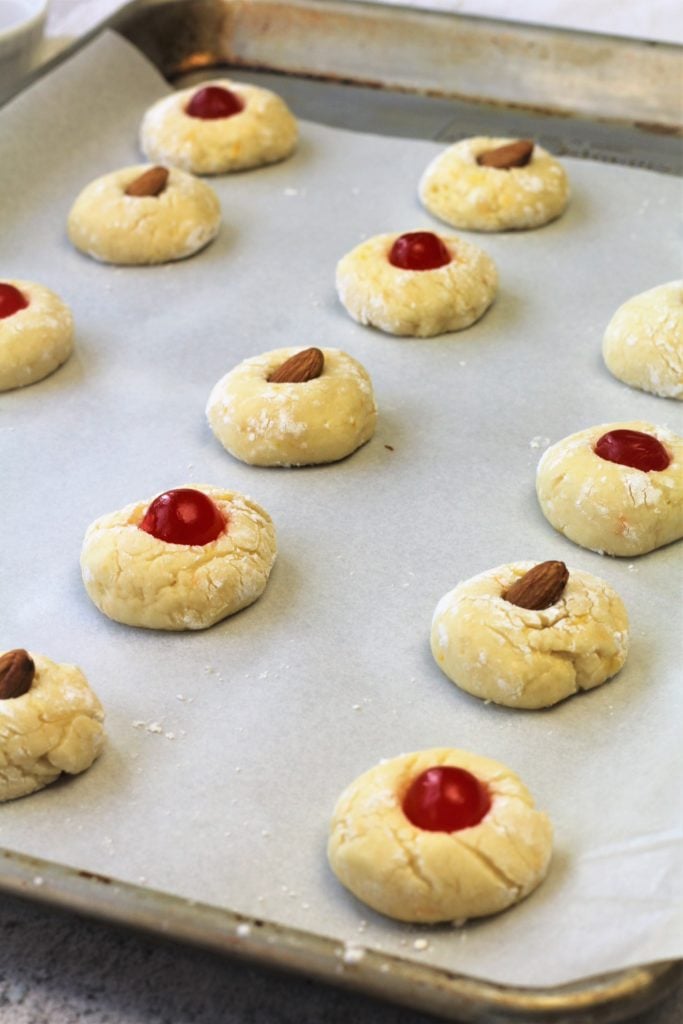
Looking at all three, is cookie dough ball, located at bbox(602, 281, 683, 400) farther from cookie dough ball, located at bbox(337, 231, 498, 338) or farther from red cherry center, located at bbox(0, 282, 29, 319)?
red cherry center, located at bbox(0, 282, 29, 319)

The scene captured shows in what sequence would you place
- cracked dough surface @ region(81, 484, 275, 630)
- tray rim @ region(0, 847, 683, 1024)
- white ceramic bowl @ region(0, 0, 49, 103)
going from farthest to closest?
white ceramic bowl @ region(0, 0, 49, 103) → cracked dough surface @ region(81, 484, 275, 630) → tray rim @ region(0, 847, 683, 1024)

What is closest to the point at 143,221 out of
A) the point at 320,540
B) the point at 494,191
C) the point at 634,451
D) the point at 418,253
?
the point at 418,253

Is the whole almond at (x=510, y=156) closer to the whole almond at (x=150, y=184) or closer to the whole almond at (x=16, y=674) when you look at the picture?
the whole almond at (x=150, y=184)

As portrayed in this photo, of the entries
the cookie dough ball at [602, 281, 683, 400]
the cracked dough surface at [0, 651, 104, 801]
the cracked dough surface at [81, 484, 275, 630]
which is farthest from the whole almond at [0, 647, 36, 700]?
the cookie dough ball at [602, 281, 683, 400]

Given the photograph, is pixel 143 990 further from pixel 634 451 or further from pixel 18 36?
pixel 18 36

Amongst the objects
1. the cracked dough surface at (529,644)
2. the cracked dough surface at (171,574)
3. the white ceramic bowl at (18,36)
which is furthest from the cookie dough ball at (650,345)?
the white ceramic bowl at (18,36)

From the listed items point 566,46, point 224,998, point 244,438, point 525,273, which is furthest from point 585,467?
point 566,46
